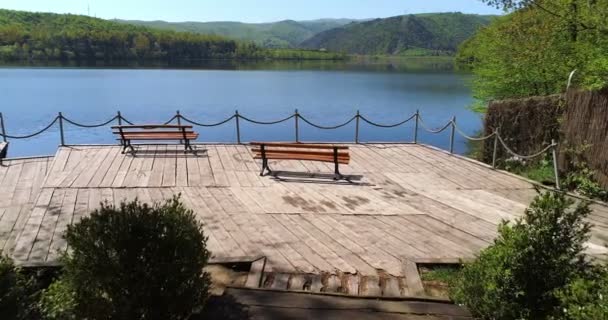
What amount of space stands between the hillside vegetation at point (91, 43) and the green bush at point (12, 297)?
4552 inches

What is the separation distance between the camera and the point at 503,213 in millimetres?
7520

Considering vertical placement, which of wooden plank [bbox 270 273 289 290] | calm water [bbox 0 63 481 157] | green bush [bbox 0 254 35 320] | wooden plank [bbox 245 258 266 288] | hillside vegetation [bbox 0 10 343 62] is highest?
hillside vegetation [bbox 0 10 343 62]

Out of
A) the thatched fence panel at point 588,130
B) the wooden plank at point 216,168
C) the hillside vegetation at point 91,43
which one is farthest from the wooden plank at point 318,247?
the hillside vegetation at point 91,43

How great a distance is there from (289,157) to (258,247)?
12.9 feet

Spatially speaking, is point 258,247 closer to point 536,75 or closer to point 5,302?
point 5,302

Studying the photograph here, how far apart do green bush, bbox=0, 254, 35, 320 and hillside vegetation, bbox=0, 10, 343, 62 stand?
4552 inches

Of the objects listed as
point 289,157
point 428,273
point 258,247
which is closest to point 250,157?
point 289,157

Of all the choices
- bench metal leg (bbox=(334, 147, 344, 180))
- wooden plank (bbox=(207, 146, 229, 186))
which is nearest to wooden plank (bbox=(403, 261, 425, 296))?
bench metal leg (bbox=(334, 147, 344, 180))

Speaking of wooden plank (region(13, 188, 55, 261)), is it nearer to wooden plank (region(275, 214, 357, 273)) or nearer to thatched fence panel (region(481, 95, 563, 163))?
wooden plank (region(275, 214, 357, 273))

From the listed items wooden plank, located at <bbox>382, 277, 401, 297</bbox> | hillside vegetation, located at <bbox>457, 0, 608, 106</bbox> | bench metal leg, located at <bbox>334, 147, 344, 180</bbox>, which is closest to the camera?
wooden plank, located at <bbox>382, 277, 401, 297</bbox>

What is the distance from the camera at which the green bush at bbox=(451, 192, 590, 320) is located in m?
3.53

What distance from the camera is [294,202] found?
26.1 feet

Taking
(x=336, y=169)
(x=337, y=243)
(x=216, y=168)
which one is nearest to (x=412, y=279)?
(x=337, y=243)

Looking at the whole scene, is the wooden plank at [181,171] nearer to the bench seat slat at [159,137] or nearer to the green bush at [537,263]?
the bench seat slat at [159,137]
